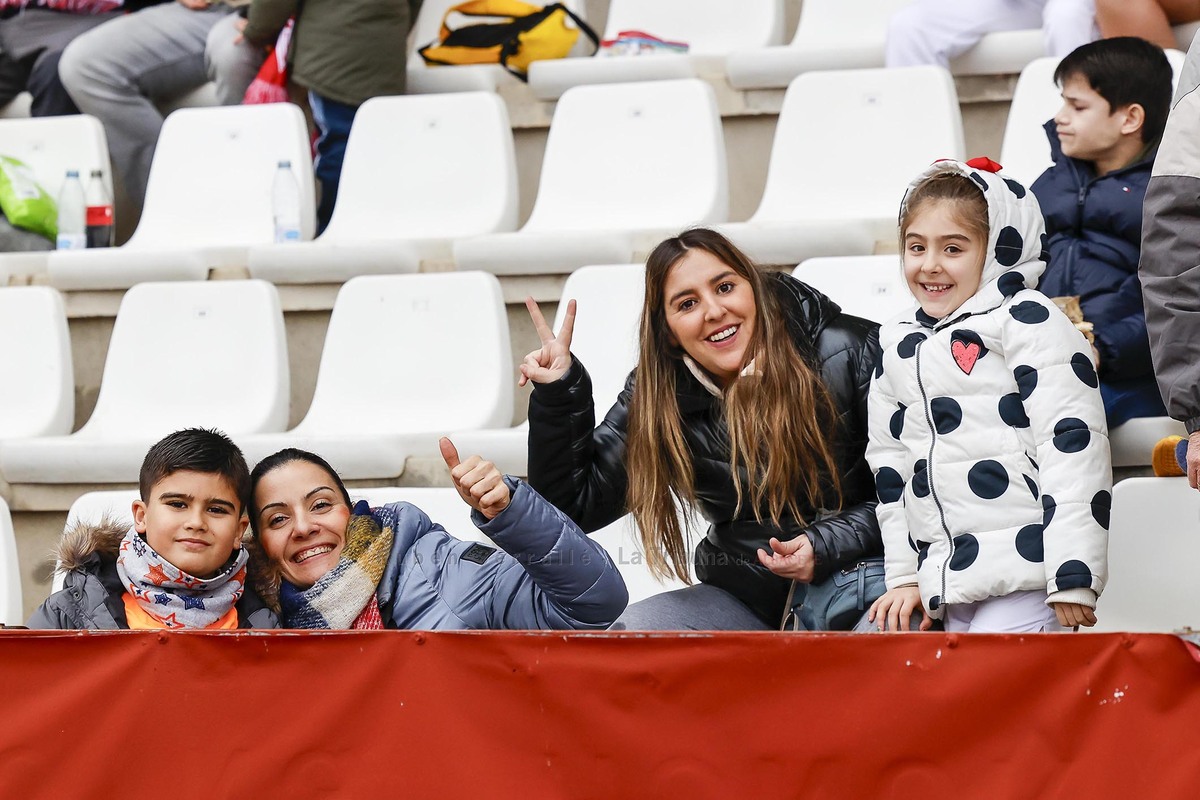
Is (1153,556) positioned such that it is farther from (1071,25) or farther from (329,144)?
(329,144)

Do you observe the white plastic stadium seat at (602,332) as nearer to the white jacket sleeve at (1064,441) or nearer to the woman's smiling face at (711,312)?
the woman's smiling face at (711,312)

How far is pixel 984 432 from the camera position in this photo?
81.4 inches

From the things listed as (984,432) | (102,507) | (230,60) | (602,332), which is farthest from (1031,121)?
(230,60)

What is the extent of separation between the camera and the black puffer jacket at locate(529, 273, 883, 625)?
2.31 metres

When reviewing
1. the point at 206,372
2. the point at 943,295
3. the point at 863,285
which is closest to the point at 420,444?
the point at 206,372

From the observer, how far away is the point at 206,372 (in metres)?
3.55

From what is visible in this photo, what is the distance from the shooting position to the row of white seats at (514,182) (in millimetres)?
3482

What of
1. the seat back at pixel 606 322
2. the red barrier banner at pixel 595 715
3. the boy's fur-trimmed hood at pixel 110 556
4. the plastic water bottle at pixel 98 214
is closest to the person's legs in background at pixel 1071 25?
the seat back at pixel 606 322

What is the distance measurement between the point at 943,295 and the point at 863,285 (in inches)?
30.9

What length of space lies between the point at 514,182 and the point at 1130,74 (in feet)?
5.43

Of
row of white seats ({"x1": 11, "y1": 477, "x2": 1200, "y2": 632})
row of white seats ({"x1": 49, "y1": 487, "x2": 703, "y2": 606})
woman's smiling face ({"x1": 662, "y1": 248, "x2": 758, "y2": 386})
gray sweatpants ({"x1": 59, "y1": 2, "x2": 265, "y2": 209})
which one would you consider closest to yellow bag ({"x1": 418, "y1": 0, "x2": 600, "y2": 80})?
gray sweatpants ({"x1": 59, "y1": 2, "x2": 265, "y2": 209})

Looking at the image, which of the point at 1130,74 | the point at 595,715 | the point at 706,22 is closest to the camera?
the point at 595,715

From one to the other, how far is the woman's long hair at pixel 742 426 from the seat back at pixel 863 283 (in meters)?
0.61

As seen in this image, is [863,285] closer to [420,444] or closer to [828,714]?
[420,444]
